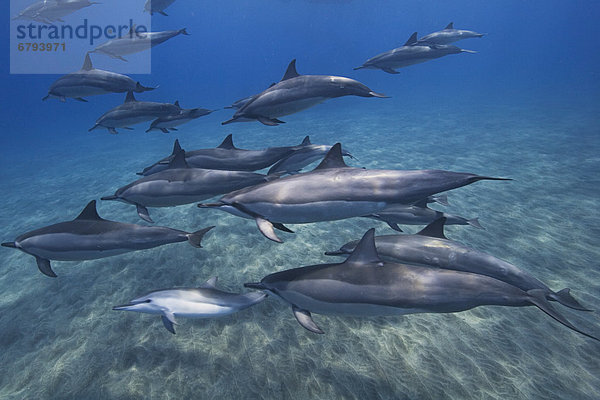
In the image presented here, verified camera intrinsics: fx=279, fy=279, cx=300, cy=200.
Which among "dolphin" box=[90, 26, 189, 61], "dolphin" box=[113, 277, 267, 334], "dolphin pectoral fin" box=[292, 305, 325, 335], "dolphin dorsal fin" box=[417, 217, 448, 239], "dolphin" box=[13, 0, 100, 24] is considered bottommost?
"dolphin" box=[113, 277, 267, 334]

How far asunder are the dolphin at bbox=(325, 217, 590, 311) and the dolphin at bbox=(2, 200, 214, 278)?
2.50m

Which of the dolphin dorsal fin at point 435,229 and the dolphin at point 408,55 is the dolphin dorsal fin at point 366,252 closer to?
the dolphin dorsal fin at point 435,229

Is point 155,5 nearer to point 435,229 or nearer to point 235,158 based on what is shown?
point 235,158

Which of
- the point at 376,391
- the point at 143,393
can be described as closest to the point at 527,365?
the point at 376,391

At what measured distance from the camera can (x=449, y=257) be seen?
3340 mm

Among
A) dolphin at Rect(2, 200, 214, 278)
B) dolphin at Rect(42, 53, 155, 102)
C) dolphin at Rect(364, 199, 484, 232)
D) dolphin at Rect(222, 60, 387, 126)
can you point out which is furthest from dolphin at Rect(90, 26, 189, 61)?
dolphin at Rect(364, 199, 484, 232)

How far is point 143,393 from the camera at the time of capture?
338 cm

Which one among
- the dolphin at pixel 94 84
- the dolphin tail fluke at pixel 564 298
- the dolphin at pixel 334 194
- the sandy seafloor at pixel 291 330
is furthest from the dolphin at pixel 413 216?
the dolphin at pixel 94 84

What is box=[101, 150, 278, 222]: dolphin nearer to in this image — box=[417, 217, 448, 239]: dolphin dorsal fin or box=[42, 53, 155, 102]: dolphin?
box=[417, 217, 448, 239]: dolphin dorsal fin

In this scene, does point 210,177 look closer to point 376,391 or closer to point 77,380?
point 77,380

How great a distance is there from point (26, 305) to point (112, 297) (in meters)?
1.67

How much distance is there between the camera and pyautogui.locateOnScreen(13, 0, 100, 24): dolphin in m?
9.50

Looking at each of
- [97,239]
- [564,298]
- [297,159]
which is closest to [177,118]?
[297,159]

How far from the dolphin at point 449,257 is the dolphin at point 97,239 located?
250cm
